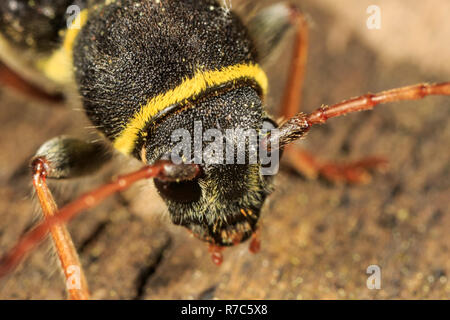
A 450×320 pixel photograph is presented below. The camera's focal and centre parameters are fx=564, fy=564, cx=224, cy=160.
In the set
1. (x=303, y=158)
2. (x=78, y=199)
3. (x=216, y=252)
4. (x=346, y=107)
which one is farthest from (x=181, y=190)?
(x=303, y=158)

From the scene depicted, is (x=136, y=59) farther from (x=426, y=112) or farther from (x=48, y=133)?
(x=426, y=112)

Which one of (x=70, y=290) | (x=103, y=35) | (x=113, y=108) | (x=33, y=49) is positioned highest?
(x=33, y=49)

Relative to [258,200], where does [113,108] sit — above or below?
above

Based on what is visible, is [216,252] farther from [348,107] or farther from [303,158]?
[303,158]

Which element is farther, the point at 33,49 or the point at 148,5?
the point at 33,49

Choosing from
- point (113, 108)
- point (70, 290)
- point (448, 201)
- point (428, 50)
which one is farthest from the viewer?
point (428, 50)

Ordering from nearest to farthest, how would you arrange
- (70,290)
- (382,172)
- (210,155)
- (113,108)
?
(210,155), (70,290), (113,108), (382,172)

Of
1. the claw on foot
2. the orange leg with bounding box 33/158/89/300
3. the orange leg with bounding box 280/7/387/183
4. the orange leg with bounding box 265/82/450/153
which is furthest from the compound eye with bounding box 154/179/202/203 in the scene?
the orange leg with bounding box 280/7/387/183

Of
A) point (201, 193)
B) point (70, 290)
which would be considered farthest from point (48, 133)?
point (201, 193)
